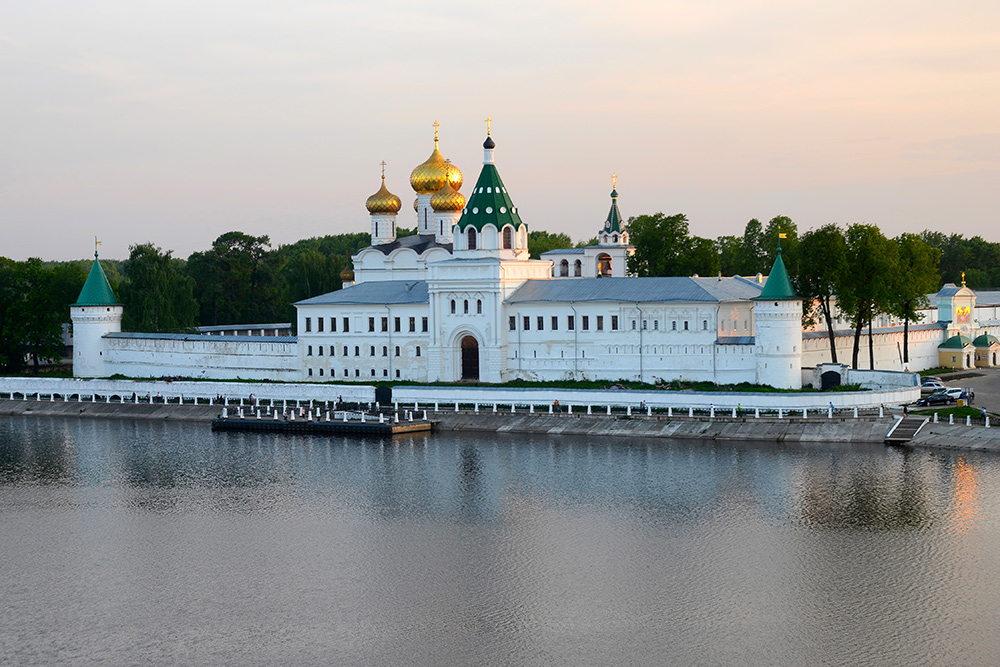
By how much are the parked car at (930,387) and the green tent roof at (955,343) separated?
9.00 m

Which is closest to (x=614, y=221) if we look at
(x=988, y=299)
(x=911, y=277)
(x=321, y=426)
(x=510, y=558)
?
(x=988, y=299)

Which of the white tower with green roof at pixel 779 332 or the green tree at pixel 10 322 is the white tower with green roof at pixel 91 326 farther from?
the white tower with green roof at pixel 779 332

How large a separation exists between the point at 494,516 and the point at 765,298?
17.0 metres

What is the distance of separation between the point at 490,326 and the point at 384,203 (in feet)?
45.7

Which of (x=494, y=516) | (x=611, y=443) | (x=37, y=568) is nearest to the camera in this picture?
(x=37, y=568)

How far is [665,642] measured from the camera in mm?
20844

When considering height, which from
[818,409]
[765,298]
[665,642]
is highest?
[765,298]

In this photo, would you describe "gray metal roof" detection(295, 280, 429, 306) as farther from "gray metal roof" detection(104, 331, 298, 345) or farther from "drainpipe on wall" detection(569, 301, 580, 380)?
"drainpipe on wall" detection(569, 301, 580, 380)

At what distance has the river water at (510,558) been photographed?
20984mm

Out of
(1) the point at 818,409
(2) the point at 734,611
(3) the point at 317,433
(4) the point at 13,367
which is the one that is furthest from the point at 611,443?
(4) the point at 13,367

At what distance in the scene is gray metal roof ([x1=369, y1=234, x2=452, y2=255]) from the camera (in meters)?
56.4

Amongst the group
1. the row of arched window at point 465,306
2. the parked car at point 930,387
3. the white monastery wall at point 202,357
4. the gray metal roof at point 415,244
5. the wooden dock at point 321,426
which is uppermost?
the gray metal roof at point 415,244

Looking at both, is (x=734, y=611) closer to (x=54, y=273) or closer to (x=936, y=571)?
(x=936, y=571)

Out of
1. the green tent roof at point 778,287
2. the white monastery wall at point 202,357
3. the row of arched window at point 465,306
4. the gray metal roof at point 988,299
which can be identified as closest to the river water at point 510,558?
the green tent roof at point 778,287
